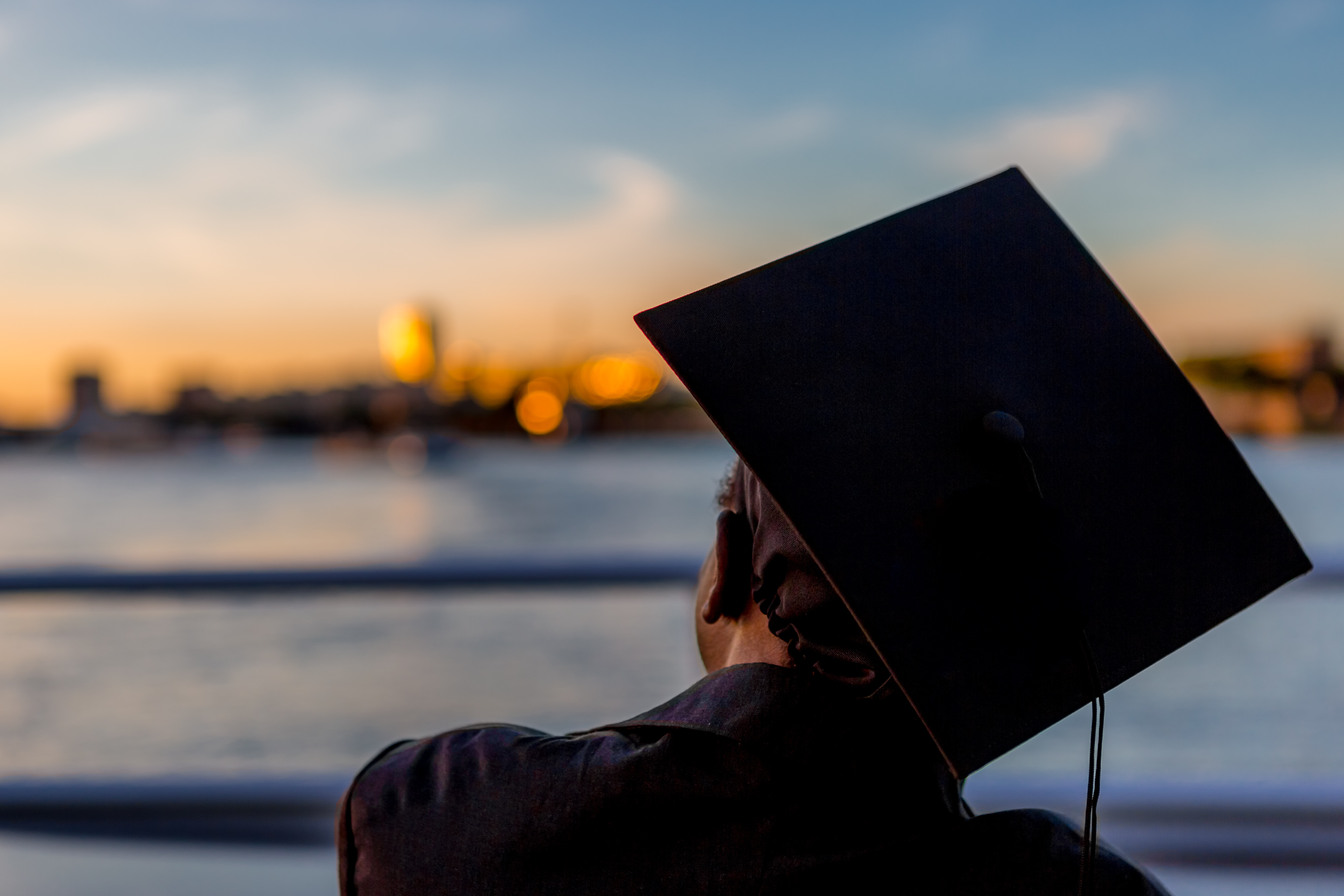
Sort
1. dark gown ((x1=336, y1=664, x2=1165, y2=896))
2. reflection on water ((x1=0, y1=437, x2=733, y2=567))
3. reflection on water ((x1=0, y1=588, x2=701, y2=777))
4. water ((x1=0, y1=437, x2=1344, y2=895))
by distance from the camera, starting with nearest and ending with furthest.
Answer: dark gown ((x1=336, y1=664, x2=1165, y2=896)), water ((x1=0, y1=437, x2=1344, y2=895)), reflection on water ((x1=0, y1=588, x2=701, y2=777)), reflection on water ((x1=0, y1=437, x2=733, y2=567))

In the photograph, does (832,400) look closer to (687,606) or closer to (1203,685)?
(687,606)

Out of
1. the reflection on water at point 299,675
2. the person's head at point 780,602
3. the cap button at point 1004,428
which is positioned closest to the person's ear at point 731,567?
the person's head at point 780,602

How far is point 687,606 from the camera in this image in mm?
2682

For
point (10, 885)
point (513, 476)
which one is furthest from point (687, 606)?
point (513, 476)

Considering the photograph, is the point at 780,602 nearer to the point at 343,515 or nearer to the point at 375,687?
the point at 375,687

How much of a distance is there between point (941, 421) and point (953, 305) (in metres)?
0.09

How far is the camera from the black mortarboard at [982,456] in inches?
32.6

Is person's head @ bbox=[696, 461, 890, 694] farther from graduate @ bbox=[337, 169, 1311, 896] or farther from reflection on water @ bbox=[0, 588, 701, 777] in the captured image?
reflection on water @ bbox=[0, 588, 701, 777]

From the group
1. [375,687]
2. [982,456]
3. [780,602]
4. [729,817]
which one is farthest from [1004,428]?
[375,687]

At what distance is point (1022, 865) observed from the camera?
81 centimetres

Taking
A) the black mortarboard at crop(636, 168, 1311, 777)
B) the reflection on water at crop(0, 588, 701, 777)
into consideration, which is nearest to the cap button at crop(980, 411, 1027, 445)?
the black mortarboard at crop(636, 168, 1311, 777)

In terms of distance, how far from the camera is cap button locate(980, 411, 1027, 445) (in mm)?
812

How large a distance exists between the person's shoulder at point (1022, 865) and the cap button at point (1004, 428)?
0.23 metres

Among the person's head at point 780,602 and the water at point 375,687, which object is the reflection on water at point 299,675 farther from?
the person's head at point 780,602
